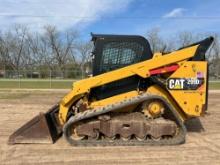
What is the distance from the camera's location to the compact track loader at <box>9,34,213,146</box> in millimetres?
8039

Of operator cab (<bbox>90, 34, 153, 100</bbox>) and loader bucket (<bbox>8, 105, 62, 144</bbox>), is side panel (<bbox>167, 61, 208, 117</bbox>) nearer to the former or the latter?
operator cab (<bbox>90, 34, 153, 100</bbox>)

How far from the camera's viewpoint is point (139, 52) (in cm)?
876

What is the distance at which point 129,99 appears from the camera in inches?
325

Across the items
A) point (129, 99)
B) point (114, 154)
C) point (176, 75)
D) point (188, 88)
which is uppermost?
point (176, 75)

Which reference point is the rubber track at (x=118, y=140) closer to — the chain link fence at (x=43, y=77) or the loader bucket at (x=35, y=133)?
the loader bucket at (x=35, y=133)

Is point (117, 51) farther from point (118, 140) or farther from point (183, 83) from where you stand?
point (118, 140)

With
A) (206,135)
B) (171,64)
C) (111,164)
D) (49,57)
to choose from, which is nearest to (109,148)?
(111,164)

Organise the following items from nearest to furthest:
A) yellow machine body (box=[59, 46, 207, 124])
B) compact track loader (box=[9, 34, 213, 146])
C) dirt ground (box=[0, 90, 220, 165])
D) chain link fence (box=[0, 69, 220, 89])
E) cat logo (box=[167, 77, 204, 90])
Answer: dirt ground (box=[0, 90, 220, 165]) → compact track loader (box=[9, 34, 213, 146]) → yellow machine body (box=[59, 46, 207, 124]) → cat logo (box=[167, 77, 204, 90]) → chain link fence (box=[0, 69, 220, 89])

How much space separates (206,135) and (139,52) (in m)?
2.66

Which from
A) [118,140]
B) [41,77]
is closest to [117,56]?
[118,140]

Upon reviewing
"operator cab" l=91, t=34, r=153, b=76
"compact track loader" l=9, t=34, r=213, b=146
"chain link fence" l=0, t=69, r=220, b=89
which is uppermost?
"operator cab" l=91, t=34, r=153, b=76

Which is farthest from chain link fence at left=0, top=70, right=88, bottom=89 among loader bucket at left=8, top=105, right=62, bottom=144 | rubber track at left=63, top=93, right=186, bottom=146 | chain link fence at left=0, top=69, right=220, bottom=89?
rubber track at left=63, top=93, right=186, bottom=146

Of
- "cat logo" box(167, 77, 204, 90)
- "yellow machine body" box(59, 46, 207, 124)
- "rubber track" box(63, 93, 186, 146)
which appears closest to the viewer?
"rubber track" box(63, 93, 186, 146)

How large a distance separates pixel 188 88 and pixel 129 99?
1.34 m
